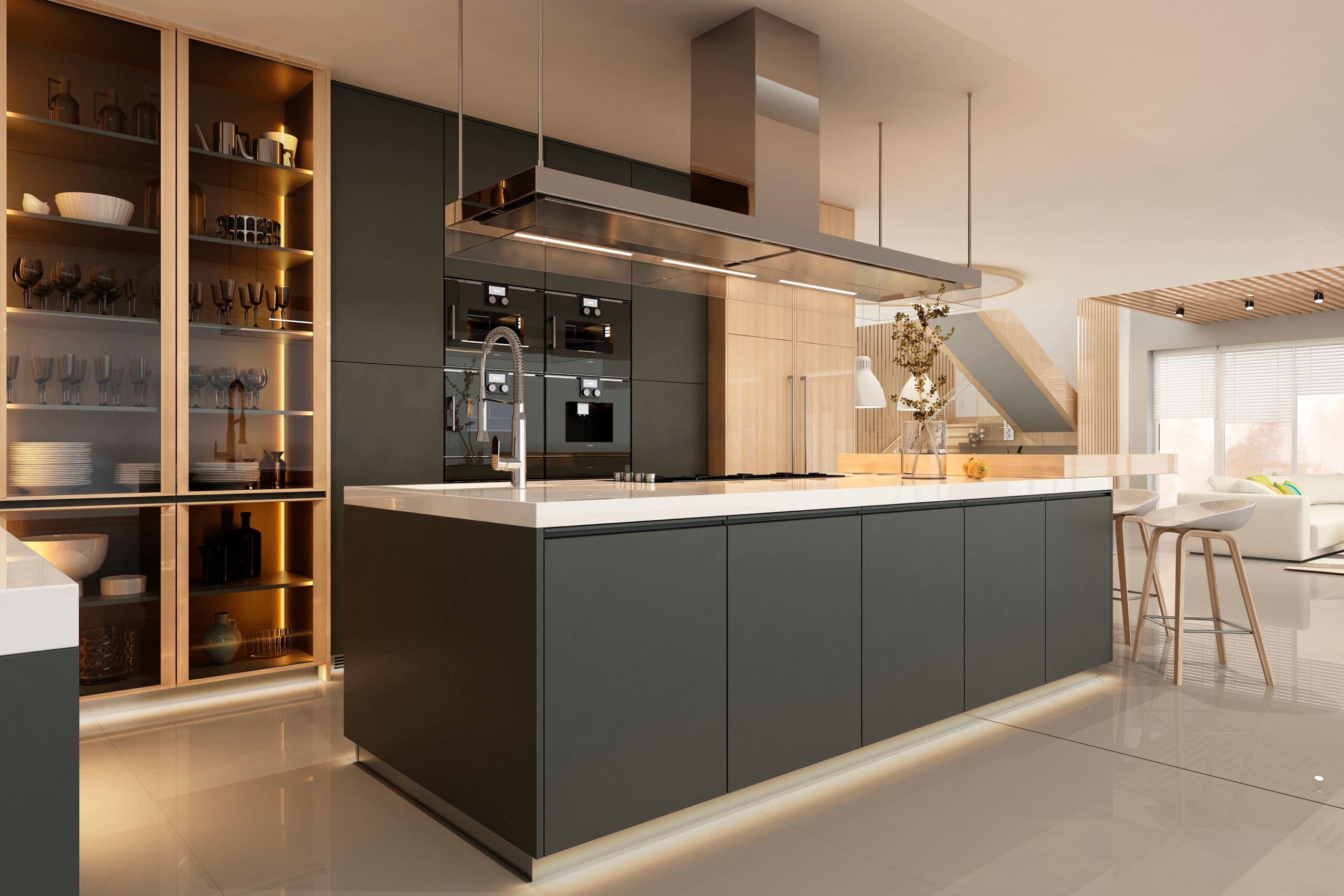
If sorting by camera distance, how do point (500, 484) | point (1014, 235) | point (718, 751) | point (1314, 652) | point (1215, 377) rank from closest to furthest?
1. point (718, 751)
2. point (500, 484)
3. point (1314, 652)
4. point (1014, 235)
5. point (1215, 377)

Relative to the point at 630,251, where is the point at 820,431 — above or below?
below

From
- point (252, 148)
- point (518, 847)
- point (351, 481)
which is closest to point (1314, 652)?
point (518, 847)

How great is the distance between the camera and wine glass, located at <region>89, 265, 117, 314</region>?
3.27 metres

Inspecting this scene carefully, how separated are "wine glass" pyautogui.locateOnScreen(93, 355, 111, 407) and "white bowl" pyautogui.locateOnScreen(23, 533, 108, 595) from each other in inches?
19.8

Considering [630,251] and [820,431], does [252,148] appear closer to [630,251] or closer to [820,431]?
[630,251]

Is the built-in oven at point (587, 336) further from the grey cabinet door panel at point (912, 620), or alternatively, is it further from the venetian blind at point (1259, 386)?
the venetian blind at point (1259, 386)

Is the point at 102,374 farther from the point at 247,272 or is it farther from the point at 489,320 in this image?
the point at 489,320

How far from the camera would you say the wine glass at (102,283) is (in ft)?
10.7

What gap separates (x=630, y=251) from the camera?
313 cm

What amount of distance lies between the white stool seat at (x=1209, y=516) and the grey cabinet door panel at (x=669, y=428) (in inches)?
92.7

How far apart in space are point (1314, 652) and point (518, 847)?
419cm

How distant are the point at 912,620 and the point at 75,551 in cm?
301

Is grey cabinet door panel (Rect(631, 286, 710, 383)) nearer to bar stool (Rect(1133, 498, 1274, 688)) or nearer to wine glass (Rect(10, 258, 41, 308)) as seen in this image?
bar stool (Rect(1133, 498, 1274, 688))

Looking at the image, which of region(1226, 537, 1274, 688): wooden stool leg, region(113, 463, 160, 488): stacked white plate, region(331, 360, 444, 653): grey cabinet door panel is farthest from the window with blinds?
region(113, 463, 160, 488): stacked white plate
